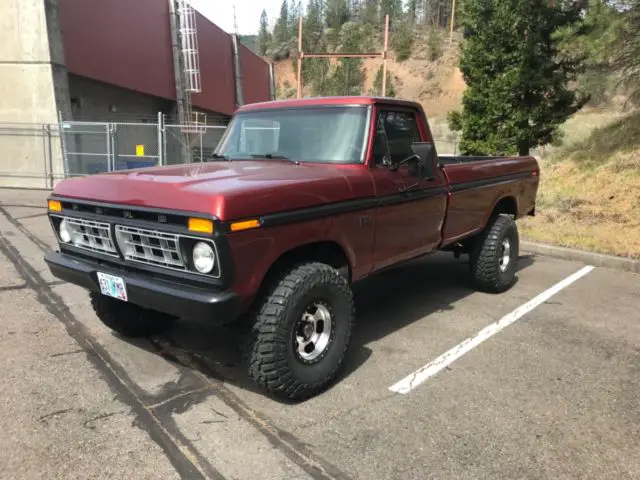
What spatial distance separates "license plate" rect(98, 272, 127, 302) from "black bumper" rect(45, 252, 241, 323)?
1.3 inches

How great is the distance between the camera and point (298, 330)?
3611 millimetres

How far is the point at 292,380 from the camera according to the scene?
11.2 ft

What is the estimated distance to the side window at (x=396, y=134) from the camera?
4.36 m

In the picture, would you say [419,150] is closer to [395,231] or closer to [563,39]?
[395,231]

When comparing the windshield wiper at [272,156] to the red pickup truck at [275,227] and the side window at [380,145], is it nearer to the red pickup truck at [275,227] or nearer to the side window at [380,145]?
the red pickup truck at [275,227]

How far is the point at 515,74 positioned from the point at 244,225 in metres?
12.2

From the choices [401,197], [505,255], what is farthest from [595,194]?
[401,197]

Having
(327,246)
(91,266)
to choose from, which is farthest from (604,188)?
(91,266)

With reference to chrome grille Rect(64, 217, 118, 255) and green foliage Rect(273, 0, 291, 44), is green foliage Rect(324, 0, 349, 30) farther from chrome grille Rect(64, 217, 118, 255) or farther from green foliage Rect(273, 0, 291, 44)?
chrome grille Rect(64, 217, 118, 255)

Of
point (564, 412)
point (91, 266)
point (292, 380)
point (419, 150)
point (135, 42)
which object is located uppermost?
point (135, 42)

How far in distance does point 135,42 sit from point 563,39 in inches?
641

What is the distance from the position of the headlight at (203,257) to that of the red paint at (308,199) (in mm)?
135

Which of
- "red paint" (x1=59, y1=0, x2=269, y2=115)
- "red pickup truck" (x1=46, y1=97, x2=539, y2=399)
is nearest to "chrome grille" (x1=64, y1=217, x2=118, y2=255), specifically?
"red pickup truck" (x1=46, y1=97, x2=539, y2=399)

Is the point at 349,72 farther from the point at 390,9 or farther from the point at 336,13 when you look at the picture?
the point at 336,13
